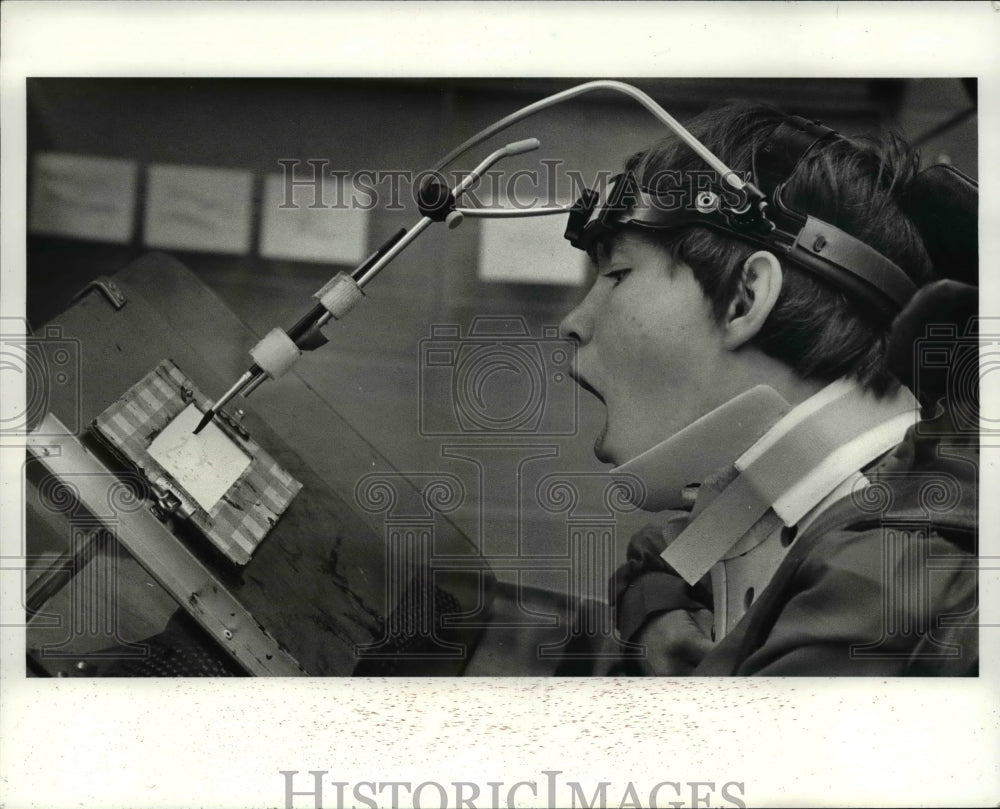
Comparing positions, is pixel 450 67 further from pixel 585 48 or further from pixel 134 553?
pixel 134 553

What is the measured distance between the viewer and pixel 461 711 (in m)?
2.18

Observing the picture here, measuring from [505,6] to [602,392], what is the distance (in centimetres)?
87

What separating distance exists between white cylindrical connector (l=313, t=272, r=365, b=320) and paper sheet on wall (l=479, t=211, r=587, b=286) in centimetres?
28

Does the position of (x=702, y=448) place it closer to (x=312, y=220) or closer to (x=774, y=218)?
(x=774, y=218)

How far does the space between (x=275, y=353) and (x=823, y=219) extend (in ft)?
4.03

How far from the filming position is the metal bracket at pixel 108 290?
7.19ft

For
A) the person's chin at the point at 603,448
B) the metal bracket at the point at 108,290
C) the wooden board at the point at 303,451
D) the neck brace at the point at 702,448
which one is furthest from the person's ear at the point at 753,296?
the metal bracket at the point at 108,290

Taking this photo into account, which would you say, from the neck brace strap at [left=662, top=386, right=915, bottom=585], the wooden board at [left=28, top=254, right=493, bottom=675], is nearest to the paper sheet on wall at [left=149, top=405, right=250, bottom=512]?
the wooden board at [left=28, top=254, right=493, bottom=675]

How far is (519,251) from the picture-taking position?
2.19 m

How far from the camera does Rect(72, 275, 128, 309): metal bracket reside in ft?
7.19

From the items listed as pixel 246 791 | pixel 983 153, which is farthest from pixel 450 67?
pixel 246 791

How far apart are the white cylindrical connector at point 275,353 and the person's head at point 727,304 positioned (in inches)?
24.0

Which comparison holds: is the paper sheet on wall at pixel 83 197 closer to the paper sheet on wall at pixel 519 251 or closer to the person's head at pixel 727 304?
the paper sheet on wall at pixel 519 251

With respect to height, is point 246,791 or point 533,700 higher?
point 533,700
